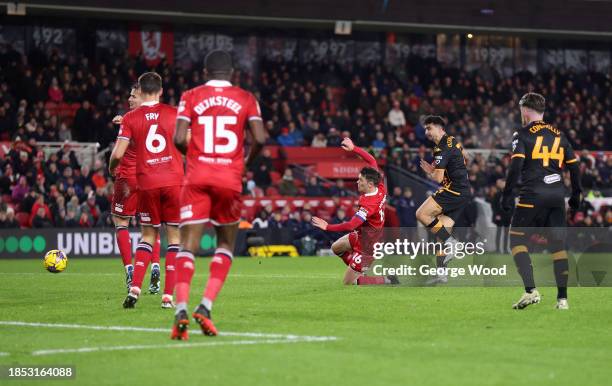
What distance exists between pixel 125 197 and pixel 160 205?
1.53 metres

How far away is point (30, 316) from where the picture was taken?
10.9m

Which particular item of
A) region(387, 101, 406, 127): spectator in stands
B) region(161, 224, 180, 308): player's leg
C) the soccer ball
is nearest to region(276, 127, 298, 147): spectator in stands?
region(387, 101, 406, 127): spectator in stands

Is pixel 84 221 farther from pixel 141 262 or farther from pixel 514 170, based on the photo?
pixel 514 170

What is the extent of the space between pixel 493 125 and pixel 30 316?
30.3 metres

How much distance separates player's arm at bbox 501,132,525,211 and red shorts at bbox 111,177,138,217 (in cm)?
446

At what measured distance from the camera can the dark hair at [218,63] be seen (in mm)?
9273

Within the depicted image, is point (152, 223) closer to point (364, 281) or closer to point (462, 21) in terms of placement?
point (364, 281)

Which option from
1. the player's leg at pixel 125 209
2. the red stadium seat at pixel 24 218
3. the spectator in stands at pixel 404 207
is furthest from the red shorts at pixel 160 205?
the spectator in stands at pixel 404 207

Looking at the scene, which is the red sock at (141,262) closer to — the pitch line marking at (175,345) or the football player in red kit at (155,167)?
the football player in red kit at (155,167)

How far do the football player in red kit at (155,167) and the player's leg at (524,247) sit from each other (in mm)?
3753

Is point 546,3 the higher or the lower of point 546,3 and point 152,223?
the higher

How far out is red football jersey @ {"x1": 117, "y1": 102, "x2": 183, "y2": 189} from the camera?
11719 mm

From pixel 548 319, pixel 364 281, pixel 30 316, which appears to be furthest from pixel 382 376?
pixel 364 281

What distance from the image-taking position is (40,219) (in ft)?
86.0
